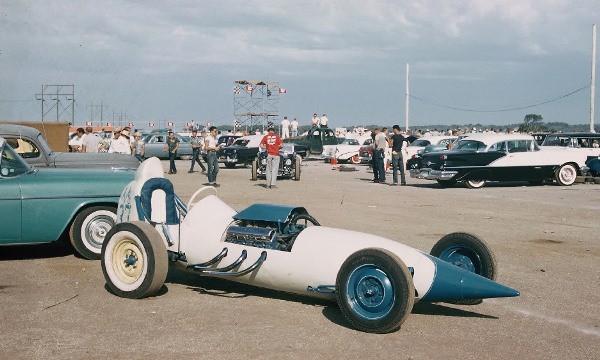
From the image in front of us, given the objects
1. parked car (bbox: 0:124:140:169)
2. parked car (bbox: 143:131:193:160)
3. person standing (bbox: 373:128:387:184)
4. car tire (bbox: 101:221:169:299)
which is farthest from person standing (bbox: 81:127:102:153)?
parked car (bbox: 143:131:193:160)

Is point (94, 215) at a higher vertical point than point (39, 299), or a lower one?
higher

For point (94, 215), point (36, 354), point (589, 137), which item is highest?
point (589, 137)

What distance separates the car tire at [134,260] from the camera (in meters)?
6.50

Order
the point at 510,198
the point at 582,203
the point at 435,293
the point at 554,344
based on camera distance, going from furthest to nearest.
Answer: the point at 510,198, the point at 582,203, the point at 435,293, the point at 554,344

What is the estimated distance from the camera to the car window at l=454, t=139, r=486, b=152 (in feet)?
67.2

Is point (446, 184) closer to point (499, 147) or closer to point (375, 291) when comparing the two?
point (499, 147)

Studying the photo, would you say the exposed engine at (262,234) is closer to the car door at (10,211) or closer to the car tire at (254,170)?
the car door at (10,211)

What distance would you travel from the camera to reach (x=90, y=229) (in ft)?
28.1

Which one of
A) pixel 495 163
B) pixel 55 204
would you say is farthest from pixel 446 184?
pixel 55 204

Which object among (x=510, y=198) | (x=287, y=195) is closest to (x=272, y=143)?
(x=287, y=195)

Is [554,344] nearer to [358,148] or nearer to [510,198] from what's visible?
[510,198]

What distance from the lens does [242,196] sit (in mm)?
17062

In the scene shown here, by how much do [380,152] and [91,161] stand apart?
1086cm

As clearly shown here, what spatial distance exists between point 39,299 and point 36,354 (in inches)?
70.0
